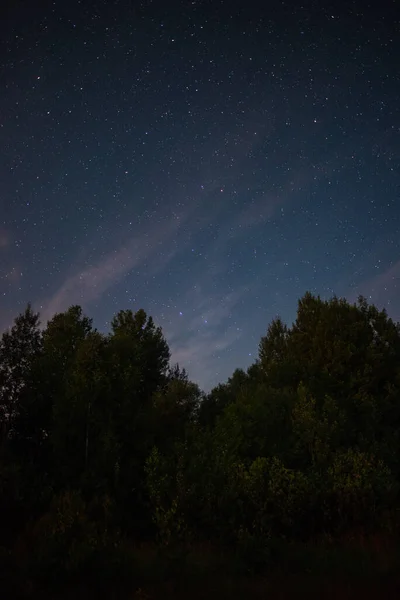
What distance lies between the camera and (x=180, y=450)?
17.2 metres

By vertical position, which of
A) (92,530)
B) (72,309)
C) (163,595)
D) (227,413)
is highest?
(72,309)

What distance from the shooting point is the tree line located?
12693 mm

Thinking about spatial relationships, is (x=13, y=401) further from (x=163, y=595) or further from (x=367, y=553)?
(x=367, y=553)

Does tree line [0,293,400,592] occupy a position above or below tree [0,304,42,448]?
below

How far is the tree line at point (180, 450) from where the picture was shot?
12693mm

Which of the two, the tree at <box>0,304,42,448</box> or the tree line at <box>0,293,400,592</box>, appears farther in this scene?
the tree at <box>0,304,42,448</box>

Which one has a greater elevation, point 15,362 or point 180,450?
point 15,362

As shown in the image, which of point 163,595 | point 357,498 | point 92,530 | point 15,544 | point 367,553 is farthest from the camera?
point 357,498

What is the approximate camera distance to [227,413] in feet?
62.3

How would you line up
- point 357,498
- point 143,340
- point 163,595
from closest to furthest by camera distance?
point 163,595
point 357,498
point 143,340

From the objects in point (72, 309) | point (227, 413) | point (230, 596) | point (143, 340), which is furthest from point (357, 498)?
point (72, 309)

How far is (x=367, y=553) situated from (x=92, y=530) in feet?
28.9

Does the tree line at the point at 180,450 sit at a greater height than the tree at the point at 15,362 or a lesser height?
lesser

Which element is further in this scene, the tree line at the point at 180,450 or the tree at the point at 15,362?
the tree at the point at 15,362
